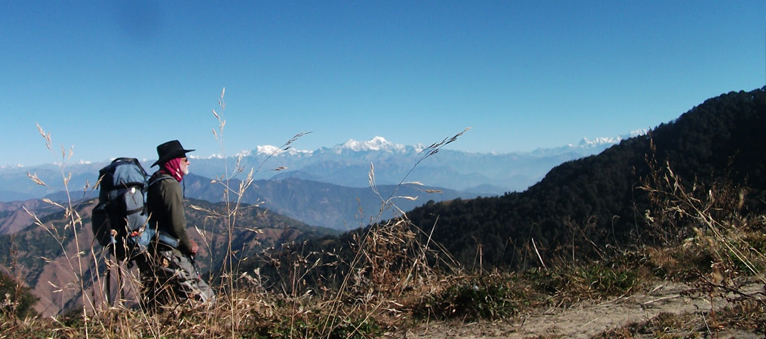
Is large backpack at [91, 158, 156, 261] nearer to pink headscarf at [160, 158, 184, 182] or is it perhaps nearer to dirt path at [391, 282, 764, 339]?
pink headscarf at [160, 158, 184, 182]

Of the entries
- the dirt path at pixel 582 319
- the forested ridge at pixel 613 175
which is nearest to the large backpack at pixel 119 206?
the dirt path at pixel 582 319

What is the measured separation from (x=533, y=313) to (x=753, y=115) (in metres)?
73.0

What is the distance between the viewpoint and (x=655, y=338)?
2146 mm

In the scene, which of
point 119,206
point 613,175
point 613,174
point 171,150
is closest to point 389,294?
point 119,206

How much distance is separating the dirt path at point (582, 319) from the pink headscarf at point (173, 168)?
8.99 ft

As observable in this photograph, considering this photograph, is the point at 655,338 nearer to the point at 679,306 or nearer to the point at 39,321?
the point at 679,306

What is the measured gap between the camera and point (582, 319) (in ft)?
8.68

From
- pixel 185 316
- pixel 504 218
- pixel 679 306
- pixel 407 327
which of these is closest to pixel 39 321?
pixel 185 316

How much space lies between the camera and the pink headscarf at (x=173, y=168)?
4.04 m

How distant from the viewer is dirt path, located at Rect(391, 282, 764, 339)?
2492 mm

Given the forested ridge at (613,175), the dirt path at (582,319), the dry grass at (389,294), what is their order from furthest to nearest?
the forested ridge at (613,175), the dirt path at (582,319), the dry grass at (389,294)

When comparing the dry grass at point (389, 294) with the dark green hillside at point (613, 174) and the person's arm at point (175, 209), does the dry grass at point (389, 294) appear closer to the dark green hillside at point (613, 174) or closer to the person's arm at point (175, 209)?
the person's arm at point (175, 209)

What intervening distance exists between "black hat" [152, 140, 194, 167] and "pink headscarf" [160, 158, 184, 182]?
0.22ft

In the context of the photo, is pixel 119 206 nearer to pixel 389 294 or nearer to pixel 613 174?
pixel 389 294
